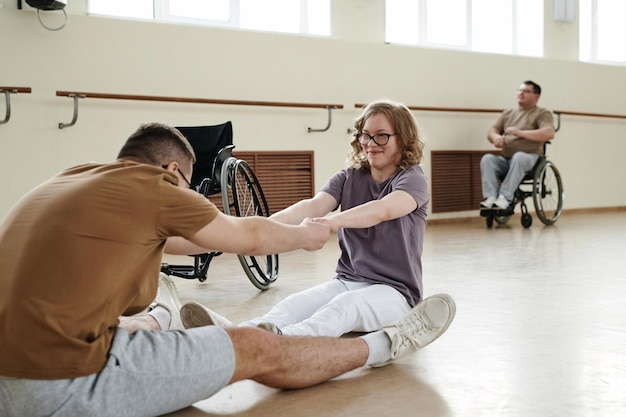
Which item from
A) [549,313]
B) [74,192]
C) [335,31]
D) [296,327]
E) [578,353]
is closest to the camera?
[74,192]

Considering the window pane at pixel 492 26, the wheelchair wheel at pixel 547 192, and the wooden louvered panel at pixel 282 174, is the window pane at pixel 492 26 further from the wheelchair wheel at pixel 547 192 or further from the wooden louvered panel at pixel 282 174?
the wooden louvered panel at pixel 282 174

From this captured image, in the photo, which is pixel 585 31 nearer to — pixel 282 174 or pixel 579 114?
pixel 579 114

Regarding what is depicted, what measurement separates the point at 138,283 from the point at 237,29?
4620 mm

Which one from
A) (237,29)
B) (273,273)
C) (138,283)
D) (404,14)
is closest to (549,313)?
(273,273)

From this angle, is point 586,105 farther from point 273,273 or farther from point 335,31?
point 273,273

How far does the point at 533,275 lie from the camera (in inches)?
153

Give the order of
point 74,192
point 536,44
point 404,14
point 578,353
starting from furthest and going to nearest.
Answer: point 536,44
point 404,14
point 578,353
point 74,192

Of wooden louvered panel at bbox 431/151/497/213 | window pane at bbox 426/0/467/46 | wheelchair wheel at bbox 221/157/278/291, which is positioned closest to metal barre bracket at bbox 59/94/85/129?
wheelchair wheel at bbox 221/157/278/291

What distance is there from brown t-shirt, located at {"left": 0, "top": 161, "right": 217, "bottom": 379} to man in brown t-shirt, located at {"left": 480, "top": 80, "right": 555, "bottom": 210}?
211 inches

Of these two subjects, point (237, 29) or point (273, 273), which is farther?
point (237, 29)

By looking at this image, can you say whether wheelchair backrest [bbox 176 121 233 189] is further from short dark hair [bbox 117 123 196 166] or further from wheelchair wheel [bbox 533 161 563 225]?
wheelchair wheel [bbox 533 161 563 225]

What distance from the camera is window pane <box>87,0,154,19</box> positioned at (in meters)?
5.39

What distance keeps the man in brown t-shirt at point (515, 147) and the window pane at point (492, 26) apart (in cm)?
98

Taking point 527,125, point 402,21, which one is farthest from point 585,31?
point 402,21
